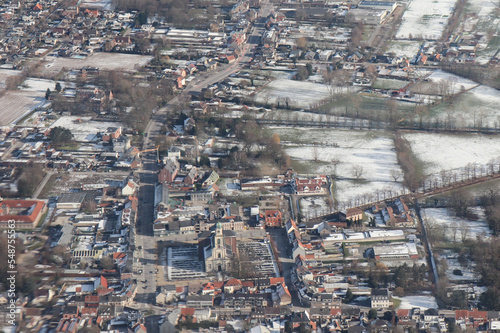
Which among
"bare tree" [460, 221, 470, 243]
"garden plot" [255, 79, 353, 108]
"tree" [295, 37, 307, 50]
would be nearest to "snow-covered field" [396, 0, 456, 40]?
"tree" [295, 37, 307, 50]

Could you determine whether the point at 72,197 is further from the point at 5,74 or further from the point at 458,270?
the point at 5,74

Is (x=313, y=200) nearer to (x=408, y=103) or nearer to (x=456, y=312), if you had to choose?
(x=456, y=312)

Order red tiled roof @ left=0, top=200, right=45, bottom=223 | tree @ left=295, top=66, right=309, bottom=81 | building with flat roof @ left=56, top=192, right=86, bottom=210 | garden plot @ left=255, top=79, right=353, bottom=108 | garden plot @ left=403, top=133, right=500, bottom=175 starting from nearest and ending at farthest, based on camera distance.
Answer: red tiled roof @ left=0, top=200, right=45, bottom=223
building with flat roof @ left=56, top=192, right=86, bottom=210
garden plot @ left=403, top=133, right=500, bottom=175
garden plot @ left=255, top=79, right=353, bottom=108
tree @ left=295, top=66, right=309, bottom=81

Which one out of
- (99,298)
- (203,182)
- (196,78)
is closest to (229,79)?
(196,78)

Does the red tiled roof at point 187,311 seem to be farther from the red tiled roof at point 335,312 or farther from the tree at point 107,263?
the red tiled roof at point 335,312

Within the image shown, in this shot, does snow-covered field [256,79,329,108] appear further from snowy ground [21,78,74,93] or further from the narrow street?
the narrow street

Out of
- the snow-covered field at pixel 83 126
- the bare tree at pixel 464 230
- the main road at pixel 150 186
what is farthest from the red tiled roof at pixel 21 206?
the bare tree at pixel 464 230
